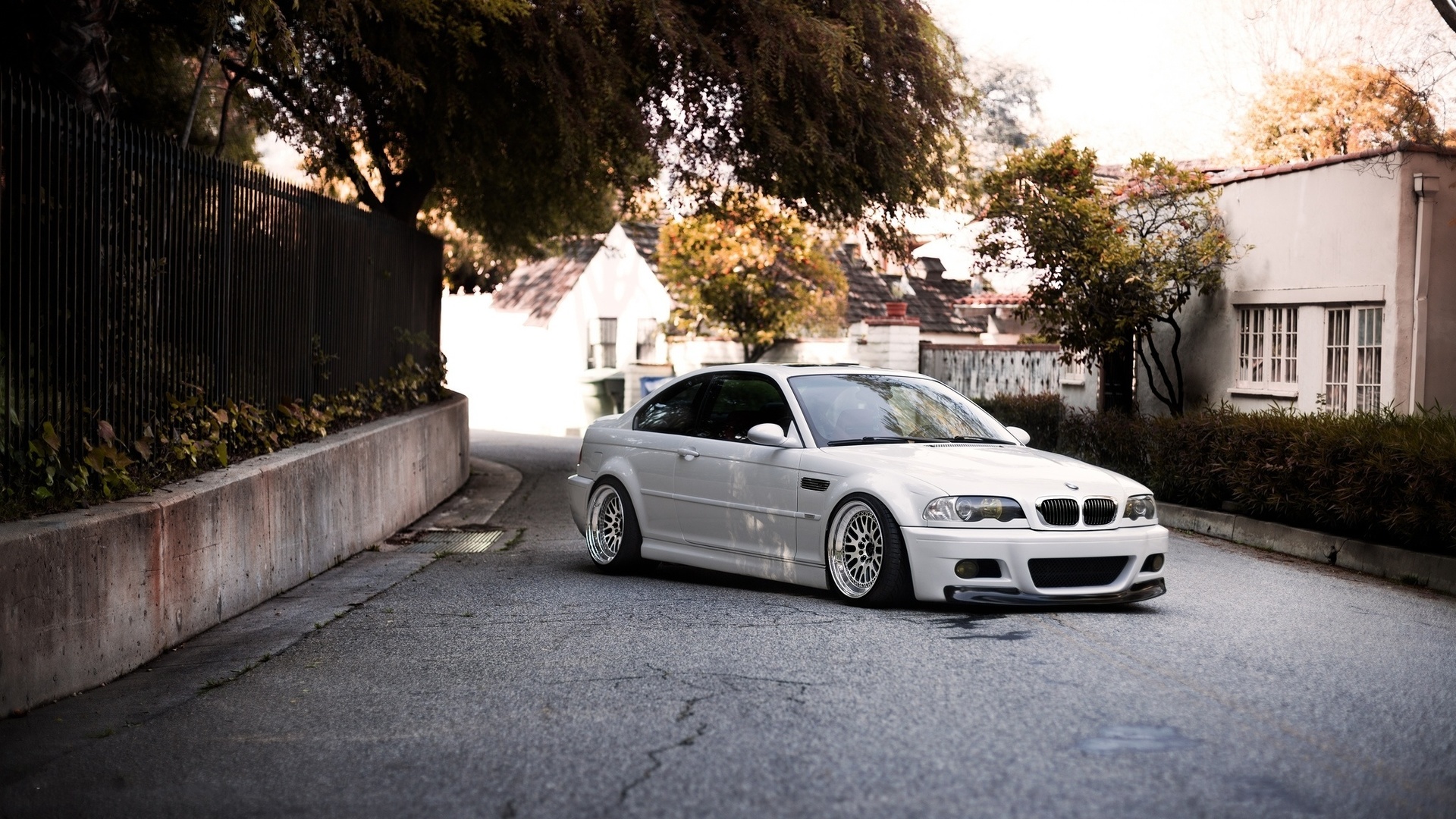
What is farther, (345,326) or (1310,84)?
(1310,84)

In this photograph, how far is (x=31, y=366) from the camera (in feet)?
25.8

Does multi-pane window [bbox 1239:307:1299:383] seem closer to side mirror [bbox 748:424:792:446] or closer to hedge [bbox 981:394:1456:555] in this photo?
hedge [bbox 981:394:1456:555]

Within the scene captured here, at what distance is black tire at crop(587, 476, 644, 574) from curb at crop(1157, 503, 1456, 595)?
5607 mm

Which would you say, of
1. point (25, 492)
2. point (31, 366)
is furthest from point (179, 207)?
point (25, 492)

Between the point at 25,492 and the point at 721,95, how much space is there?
10.9 metres

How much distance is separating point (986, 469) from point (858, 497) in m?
0.74

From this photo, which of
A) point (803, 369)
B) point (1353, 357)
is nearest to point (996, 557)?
point (803, 369)

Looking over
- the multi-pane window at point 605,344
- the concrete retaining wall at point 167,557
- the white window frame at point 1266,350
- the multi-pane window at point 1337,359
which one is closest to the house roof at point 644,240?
the multi-pane window at point 605,344

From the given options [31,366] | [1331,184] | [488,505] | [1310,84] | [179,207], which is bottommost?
[488,505]

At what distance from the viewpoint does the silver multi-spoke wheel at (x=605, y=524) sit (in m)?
10.8

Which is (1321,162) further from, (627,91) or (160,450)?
(160,450)

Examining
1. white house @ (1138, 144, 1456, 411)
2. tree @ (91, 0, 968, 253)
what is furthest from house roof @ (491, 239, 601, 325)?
white house @ (1138, 144, 1456, 411)

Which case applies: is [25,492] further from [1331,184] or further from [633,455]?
[1331,184]

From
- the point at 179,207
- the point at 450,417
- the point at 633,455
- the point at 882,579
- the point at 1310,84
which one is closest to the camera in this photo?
the point at 882,579
